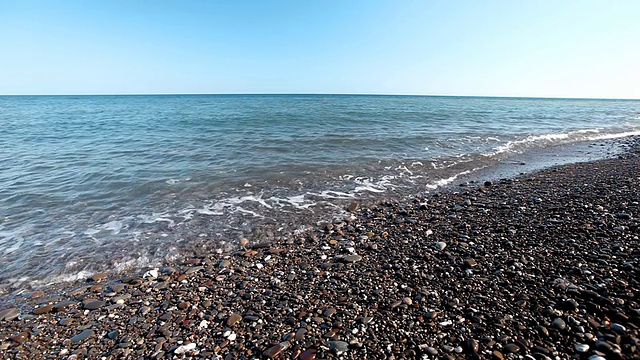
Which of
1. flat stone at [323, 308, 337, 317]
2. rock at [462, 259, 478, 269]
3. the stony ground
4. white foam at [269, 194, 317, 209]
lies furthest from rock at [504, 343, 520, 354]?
white foam at [269, 194, 317, 209]

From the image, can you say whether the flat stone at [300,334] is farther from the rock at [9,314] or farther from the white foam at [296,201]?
the white foam at [296,201]

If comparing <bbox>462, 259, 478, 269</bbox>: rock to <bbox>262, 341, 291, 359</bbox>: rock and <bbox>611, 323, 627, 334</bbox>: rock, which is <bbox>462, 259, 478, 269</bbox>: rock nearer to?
<bbox>611, 323, 627, 334</bbox>: rock

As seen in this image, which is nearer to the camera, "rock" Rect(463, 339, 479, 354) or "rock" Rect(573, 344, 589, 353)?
"rock" Rect(573, 344, 589, 353)

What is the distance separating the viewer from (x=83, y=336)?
3881mm

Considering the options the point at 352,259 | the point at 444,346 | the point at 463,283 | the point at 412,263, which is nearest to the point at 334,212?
the point at 352,259

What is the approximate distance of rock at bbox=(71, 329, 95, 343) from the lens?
3.82 m

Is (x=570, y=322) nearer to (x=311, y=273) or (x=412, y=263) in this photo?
(x=412, y=263)

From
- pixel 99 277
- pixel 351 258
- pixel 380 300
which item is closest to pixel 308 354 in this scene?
pixel 380 300

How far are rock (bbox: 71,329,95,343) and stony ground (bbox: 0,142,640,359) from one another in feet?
0.08

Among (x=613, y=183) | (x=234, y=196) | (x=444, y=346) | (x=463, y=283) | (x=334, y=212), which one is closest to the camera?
(x=444, y=346)

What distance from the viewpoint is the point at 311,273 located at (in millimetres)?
5129

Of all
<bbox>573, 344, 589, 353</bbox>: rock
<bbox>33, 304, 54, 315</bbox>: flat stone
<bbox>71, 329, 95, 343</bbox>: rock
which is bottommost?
<bbox>33, 304, 54, 315</bbox>: flat stone

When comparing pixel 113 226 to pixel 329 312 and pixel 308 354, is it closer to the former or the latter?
pixel 329 312

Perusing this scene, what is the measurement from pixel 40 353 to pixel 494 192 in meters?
11.0
